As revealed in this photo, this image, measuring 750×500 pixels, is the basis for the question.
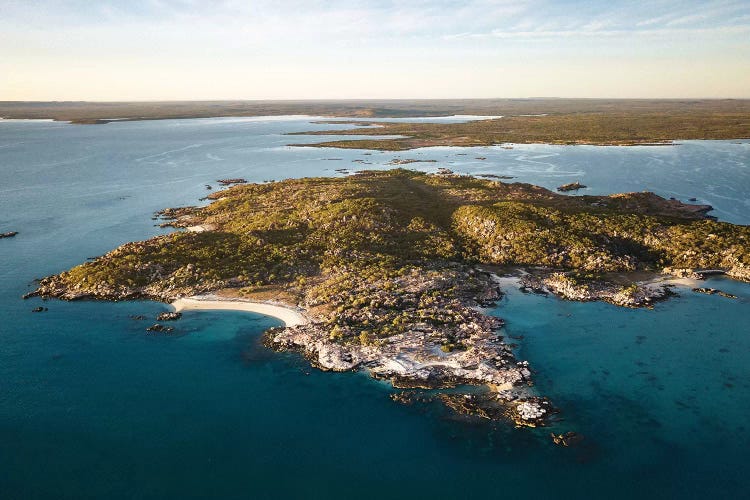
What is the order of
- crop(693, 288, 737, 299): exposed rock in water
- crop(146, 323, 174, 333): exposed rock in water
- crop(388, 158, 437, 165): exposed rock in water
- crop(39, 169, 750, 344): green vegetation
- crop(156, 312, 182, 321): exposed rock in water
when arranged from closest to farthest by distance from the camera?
crop(146, 323, 174, 333): exposed rock in water, crop(156, 312, 182, 321): exposed rock in water, crop(39, 169, 750, 344): green vegetation, crop(693, 288, 737, 299): exposed rock in water, crop(388, 158, 437, 165): exposed rock in water

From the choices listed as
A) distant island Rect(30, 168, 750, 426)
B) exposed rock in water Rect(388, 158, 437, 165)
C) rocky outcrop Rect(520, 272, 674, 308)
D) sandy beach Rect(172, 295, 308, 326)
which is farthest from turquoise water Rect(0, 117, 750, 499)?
exposed rock in water Rect(388, 158, 437, 165)

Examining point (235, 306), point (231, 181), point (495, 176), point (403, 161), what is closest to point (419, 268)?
point (235, 306)

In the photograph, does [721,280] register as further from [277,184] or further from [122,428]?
[277,184]

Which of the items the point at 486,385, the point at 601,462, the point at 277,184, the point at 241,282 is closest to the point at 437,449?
the point at 486,385

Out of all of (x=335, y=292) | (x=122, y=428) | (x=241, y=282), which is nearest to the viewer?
(x=122, y=428)

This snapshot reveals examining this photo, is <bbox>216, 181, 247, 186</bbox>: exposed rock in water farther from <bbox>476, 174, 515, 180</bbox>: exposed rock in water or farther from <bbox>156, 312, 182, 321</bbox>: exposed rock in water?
<bbox>156, 312, 182, 321</bbox>: exposed rock in water

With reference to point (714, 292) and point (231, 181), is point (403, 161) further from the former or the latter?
point (714, 292)
